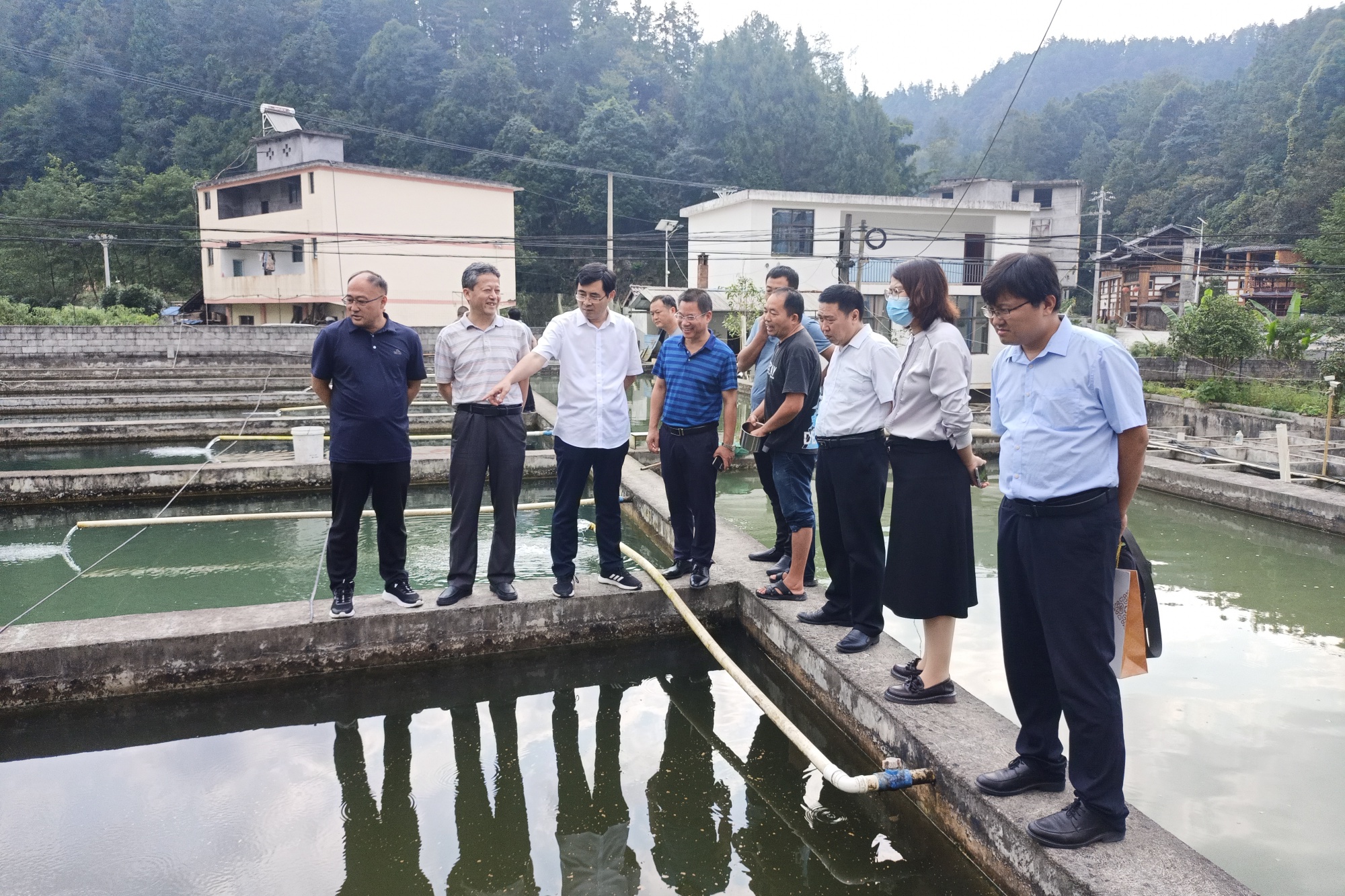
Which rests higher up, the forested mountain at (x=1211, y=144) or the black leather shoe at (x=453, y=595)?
the forested mountain at (x=1211, y=144)

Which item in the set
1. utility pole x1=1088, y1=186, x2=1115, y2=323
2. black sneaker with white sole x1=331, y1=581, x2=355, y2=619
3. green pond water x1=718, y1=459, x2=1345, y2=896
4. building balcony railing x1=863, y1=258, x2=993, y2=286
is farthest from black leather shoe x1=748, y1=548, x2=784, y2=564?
utility pole x1=1088, y1=186, x2=1115, y2=323

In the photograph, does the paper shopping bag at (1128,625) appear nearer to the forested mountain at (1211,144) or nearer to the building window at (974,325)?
the building window at (974,325)

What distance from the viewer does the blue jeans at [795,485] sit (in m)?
3.85

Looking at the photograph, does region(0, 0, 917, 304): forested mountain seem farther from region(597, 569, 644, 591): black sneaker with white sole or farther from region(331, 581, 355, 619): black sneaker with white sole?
region(331, 581, 355, 619): black sneaker with white sole

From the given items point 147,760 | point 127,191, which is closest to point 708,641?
point 147,760

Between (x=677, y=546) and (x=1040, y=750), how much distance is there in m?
2.12

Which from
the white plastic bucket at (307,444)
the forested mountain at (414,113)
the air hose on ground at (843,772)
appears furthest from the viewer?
the forested mountain at (414,113)

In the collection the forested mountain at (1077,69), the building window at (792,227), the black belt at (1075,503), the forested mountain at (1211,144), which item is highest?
the forested mountain at (1077,69)

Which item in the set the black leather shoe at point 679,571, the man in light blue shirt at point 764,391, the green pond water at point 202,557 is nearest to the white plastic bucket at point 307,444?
the green pond water at point 202,557

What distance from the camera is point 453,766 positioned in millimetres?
2971

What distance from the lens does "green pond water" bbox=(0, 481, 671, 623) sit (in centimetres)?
478

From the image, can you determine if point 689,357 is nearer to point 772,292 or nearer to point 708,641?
point 772,292

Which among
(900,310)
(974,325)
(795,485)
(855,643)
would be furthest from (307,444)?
(974,325)

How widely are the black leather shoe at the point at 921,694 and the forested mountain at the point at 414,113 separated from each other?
31.7m
